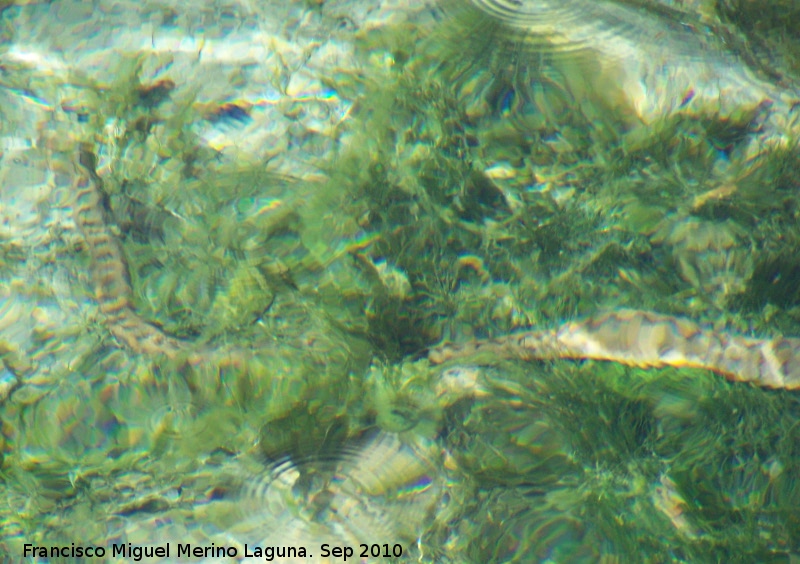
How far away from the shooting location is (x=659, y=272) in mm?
2371

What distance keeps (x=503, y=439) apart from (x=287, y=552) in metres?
0.85

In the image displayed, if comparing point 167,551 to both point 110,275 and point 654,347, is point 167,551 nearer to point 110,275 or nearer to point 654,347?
point 110,275

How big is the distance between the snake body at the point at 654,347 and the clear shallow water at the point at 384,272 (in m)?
0.05

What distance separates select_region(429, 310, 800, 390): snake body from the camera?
2205mm

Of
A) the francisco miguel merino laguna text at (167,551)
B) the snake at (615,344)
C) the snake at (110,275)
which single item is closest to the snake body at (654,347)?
the snake at (615,344)

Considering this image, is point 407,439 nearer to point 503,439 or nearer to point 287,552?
point 503,439

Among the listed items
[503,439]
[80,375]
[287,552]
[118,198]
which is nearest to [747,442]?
[503,439]

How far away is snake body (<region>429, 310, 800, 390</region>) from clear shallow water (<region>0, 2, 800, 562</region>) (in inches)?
1.8

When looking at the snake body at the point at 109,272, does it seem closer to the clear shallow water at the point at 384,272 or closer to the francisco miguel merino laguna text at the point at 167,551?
the clear shallow water at the point at 384,272

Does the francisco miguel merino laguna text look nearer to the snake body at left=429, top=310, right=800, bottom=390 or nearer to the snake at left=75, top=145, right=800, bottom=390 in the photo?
the snake at left=75, top=145, right=800, bottom=390

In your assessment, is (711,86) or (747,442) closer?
(747,442)

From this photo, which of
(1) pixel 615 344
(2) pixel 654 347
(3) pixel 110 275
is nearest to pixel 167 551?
(3) pixel 110 275

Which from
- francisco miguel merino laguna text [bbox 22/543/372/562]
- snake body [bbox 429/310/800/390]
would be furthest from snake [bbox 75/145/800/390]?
francisco miguel merino laguna text [bbox 22/543/372/562]

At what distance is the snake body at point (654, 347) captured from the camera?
2.21m
